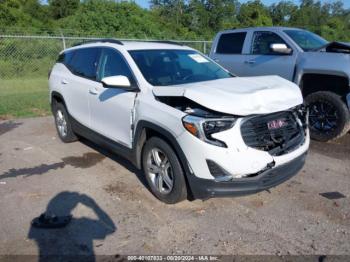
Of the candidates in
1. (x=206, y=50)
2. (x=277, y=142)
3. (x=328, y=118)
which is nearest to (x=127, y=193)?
(x=277, y=142)

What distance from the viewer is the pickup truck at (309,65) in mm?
6141

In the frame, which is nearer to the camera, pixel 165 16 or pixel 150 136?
pixel 150 136

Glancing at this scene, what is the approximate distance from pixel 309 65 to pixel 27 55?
504 inches

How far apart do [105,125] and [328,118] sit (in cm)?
384

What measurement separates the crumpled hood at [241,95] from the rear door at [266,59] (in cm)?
276

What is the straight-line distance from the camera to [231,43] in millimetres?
8344

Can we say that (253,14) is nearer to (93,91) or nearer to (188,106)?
(93,91)

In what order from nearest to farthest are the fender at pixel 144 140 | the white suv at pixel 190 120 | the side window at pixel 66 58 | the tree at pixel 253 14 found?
1. the white suv at pixel 190 120
2. the fender at pixel 144 140
3. the side window at pixel 66 58
4. the tree at pixel 253 14

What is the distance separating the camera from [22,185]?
4.88 metres

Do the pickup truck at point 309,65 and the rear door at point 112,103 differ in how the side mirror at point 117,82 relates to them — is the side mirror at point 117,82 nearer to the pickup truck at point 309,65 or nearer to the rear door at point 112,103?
the rear door at point 112,103

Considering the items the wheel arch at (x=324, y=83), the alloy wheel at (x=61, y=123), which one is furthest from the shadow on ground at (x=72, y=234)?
the wheel arch at (x=324, y=83)

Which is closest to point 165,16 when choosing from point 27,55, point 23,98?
point 27,55

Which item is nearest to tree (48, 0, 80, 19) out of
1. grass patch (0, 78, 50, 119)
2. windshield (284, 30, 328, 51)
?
grass patch (0, 78, 50, 119)

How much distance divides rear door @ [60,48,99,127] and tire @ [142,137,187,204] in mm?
1640
